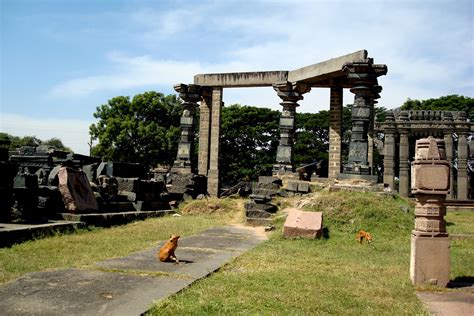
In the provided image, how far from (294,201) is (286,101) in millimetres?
4874

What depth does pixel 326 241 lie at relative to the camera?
8.86 m

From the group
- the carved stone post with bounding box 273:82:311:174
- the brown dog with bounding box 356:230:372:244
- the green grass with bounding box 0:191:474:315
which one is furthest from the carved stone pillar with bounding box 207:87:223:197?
the brown dog with bounding box 356:230:372:244

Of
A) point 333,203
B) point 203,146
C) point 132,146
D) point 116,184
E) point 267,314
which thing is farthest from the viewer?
point 132,146

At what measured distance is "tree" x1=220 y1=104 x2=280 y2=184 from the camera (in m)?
37.0

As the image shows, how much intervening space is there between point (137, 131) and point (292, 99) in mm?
20808

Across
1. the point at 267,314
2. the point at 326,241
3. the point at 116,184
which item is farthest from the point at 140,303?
the point at 116,184

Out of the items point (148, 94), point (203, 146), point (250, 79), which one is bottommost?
point (203, 146)

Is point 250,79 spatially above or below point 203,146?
above

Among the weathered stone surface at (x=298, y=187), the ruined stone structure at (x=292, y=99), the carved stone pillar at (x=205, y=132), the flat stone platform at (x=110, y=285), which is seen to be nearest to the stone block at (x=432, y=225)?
the flat stone platform at (x=110, y=285)

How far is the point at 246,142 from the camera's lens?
3791 cm

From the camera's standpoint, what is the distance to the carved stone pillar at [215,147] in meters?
18.5

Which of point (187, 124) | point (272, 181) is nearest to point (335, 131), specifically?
point (272, 181)

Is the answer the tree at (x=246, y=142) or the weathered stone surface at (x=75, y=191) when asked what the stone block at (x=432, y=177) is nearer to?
the weathered stone surface at (x=75, y=191)

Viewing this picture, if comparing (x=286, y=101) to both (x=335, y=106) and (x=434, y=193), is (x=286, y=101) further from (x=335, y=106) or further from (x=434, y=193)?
(x=434, y=193)
